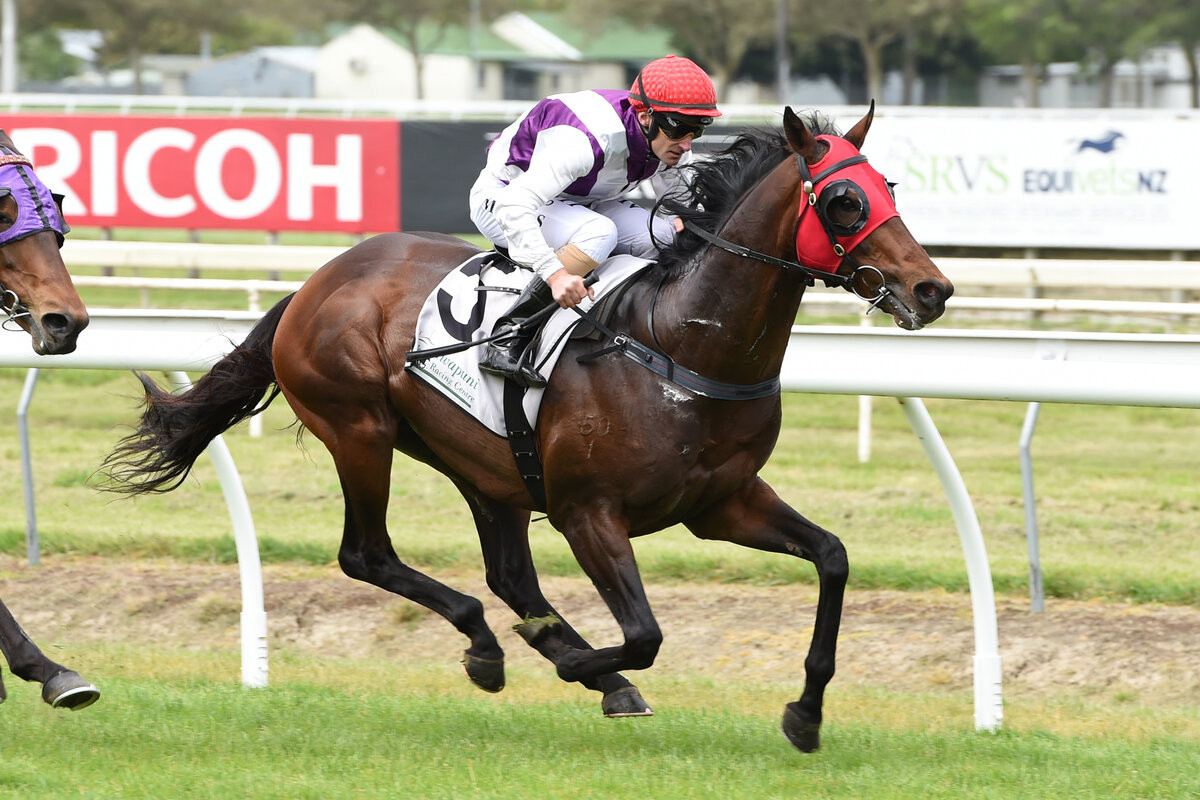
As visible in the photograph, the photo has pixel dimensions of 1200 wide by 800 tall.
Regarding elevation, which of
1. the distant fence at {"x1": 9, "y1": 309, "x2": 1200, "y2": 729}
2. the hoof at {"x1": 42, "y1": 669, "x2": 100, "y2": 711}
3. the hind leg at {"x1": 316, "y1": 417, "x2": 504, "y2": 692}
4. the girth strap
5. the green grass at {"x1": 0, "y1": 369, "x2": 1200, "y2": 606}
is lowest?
the green grass at {"x1": 0, "y1": 369, "x2": 1200, "y2": 606}

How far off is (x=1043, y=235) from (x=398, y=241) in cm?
1012

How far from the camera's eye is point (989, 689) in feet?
14.6

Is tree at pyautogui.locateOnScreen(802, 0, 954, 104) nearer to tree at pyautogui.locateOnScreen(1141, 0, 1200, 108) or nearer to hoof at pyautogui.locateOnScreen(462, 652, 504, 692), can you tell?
tree at pyautogui.locateOnScreen(1141, 0, 1200, 108)

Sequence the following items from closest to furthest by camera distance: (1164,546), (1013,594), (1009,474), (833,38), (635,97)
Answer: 1. (635,97)
2. (1013,594)
3. (1164,546)
4. (1009,474)
5. (833,38)

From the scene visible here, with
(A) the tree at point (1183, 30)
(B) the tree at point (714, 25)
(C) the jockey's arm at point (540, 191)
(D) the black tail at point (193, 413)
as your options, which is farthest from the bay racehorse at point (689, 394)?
(B) the tree at point (714, 25)

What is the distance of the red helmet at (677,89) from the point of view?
4.08 m

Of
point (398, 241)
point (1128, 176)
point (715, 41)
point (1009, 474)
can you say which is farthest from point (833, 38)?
point (398, 241)

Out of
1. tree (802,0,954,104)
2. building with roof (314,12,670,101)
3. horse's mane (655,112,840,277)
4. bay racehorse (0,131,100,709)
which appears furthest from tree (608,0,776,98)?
bay racehorse (0,131,100,709)

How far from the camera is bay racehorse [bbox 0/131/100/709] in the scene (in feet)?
A: 13.1

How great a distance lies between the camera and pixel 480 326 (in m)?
4.45

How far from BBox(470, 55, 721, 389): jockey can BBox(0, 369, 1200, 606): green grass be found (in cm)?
164

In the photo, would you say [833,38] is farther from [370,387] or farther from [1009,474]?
[370,387]

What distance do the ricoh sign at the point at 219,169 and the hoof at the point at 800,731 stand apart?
10962 millimetres

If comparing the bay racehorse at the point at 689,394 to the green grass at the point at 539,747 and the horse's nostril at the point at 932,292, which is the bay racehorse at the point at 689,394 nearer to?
the horse's nostril at the point at 932,292
